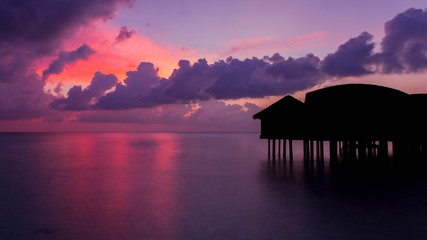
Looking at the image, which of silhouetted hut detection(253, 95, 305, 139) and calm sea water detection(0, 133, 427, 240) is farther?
silhouetted hut detection(253, 95, 305, 139)

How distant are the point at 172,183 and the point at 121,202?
18.1 ft

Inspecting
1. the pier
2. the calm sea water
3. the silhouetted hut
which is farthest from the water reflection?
the silhouetted hut

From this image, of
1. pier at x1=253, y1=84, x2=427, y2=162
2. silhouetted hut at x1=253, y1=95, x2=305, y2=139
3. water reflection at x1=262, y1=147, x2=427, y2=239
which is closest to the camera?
water reflection at x1=262, y1=147, x2=427, y2=239

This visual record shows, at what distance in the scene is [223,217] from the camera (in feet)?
34.7

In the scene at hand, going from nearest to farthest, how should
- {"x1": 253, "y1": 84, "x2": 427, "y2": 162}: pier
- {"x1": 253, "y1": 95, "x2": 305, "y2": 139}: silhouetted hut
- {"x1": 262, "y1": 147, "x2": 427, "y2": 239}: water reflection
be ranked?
{"x1": 262, "y1": 147, "x2": 427, "y2": 239}: water reflection → {"x1": 253, "y1": 84, "x2": 427, "y2": 162}: pier → {"x1": 253, "y1": 95, "x2": 305, "y2": 139}: silhouetted hut

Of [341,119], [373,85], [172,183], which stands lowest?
[172,183]

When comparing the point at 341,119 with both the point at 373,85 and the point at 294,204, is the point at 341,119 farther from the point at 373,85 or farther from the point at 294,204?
the point at 294,204

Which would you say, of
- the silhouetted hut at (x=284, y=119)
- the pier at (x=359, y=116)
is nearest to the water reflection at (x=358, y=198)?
the pier at (x=359, y=116)

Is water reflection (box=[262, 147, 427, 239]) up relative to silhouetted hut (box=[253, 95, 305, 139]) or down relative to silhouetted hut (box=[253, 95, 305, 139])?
down

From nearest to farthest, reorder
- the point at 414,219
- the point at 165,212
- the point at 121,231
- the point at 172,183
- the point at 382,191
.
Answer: the point at 121,231 < the point at 414,219 < the point at 165,212 < the point at 382,191 < the point at 172,183

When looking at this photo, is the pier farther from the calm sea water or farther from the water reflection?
the calm sea water

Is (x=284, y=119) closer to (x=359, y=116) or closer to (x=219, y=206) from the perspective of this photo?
(x=359, y=116)

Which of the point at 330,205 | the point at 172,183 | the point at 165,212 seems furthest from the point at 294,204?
the point at 172,183

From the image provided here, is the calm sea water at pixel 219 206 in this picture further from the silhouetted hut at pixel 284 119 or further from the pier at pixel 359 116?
the silhouetted hut at pixel 284 119
